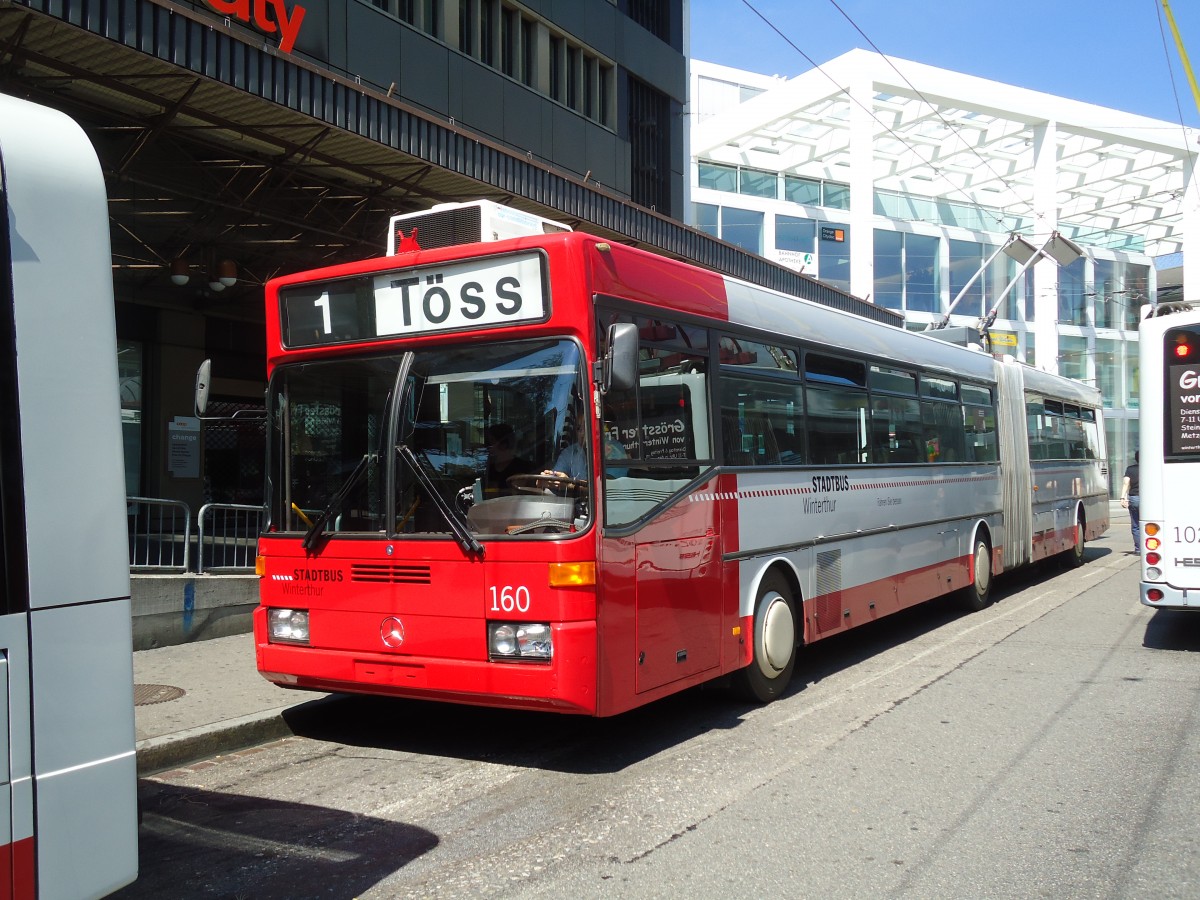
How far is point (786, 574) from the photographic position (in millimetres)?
8117

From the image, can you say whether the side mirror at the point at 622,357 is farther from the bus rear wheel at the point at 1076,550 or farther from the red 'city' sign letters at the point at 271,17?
the bus rear wheel at the point at 1076,550

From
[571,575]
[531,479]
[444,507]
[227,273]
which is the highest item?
[227,273]

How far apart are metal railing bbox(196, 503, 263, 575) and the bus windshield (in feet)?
11.2

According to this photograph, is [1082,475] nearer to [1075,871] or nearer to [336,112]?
[336,112]

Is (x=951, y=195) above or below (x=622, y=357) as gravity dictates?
above

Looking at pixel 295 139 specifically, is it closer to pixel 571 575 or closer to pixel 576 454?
pixel 576 454

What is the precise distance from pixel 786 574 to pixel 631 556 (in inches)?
94.7

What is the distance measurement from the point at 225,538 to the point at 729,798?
21.1 ft

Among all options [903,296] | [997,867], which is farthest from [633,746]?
[903,296]

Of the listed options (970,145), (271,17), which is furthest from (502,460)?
(970,145)

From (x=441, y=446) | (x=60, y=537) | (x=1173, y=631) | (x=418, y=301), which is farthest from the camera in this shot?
(x=1173, y=631)

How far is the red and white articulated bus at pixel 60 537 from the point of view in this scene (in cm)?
278

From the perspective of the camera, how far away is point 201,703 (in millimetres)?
7359

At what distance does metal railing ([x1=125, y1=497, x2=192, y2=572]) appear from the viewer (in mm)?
9570
